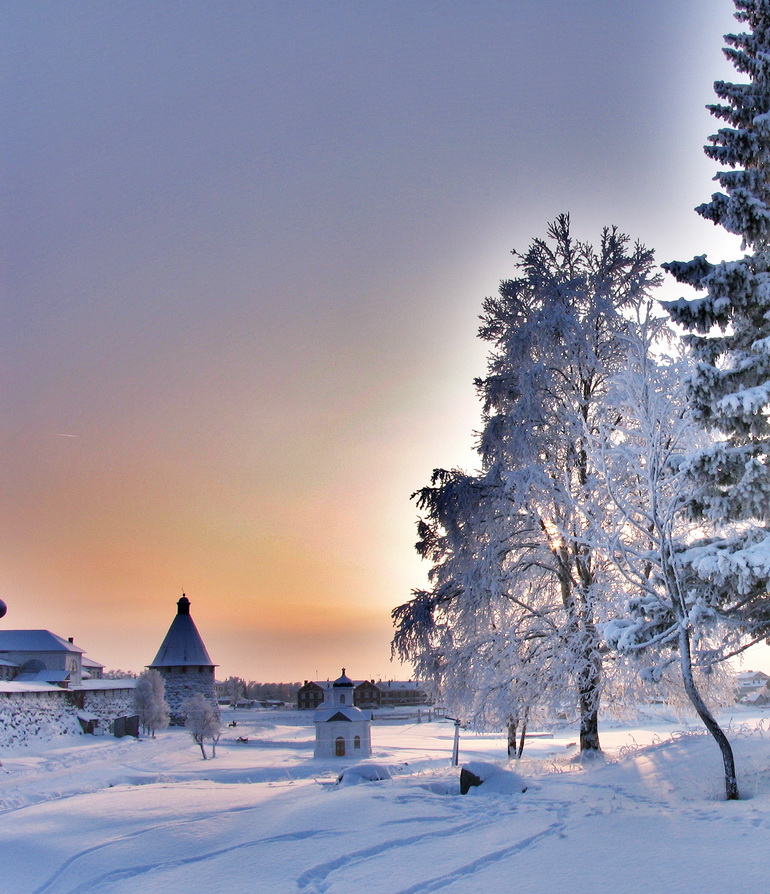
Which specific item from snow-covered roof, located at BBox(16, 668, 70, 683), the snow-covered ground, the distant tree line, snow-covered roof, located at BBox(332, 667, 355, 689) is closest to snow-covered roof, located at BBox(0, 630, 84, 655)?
snow-covered roof, located at BBox(16, 668, 70, 683)

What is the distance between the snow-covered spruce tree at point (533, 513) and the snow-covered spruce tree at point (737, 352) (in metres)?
4.26

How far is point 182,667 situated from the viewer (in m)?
53.0

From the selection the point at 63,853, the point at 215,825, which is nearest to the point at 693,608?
the point at 215,825

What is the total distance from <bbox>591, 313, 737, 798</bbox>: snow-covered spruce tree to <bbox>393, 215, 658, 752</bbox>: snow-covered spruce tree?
1.79 meters

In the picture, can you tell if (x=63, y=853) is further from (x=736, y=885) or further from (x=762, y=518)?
(x=762, y=518)

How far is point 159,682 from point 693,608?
48075mm

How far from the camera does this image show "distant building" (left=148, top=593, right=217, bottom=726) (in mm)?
52281

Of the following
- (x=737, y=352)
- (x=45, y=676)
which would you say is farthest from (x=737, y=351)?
(x=45, y=676)

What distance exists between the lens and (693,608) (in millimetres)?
8617

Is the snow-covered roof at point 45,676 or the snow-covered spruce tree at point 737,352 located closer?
the snow-covered spruce tree at point 737,352

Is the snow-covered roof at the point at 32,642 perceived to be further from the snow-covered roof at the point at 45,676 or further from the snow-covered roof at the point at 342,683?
the snow-covered roof at the point at 342,683

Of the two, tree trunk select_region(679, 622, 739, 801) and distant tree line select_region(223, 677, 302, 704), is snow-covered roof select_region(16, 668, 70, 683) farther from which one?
distant tree line select_region(223, 677, 302, 704)

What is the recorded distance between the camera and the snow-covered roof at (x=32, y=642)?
174ft

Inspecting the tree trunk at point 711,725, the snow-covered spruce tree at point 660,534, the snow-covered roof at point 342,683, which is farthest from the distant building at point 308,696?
the tree trunk at point 711,725
